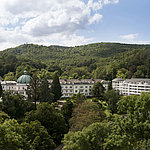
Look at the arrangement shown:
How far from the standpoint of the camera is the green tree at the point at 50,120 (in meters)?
29.8

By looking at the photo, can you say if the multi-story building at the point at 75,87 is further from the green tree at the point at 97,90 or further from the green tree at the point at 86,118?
the green tree at the point at 86,118

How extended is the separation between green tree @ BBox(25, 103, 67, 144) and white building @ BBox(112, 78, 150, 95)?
43.2 metres

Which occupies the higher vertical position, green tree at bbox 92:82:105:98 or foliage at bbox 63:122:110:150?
foliage at bbox 63:122:110:150

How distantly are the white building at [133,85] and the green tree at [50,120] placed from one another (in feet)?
142

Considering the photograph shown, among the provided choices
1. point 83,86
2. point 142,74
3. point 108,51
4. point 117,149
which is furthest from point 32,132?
point 108,51

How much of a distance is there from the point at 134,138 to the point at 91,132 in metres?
4.27

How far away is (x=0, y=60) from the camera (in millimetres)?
110125

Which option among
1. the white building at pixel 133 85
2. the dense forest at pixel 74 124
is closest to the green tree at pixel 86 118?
the dense forest at pixel 74 124

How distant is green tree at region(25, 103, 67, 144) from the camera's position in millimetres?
29812

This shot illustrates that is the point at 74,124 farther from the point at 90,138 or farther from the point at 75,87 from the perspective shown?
the point at 75,87

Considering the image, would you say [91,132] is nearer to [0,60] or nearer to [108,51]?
[0,60]

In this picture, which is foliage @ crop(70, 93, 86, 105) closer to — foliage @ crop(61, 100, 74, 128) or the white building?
foliage @ crop(61, 100, 74, 128)

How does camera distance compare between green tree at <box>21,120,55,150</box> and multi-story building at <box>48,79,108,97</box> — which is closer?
green tree at <box>21,120,55,150</box>

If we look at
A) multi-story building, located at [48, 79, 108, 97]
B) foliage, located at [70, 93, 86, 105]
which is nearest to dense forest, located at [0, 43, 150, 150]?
foliage, located at [70, 93, 86, 105]
